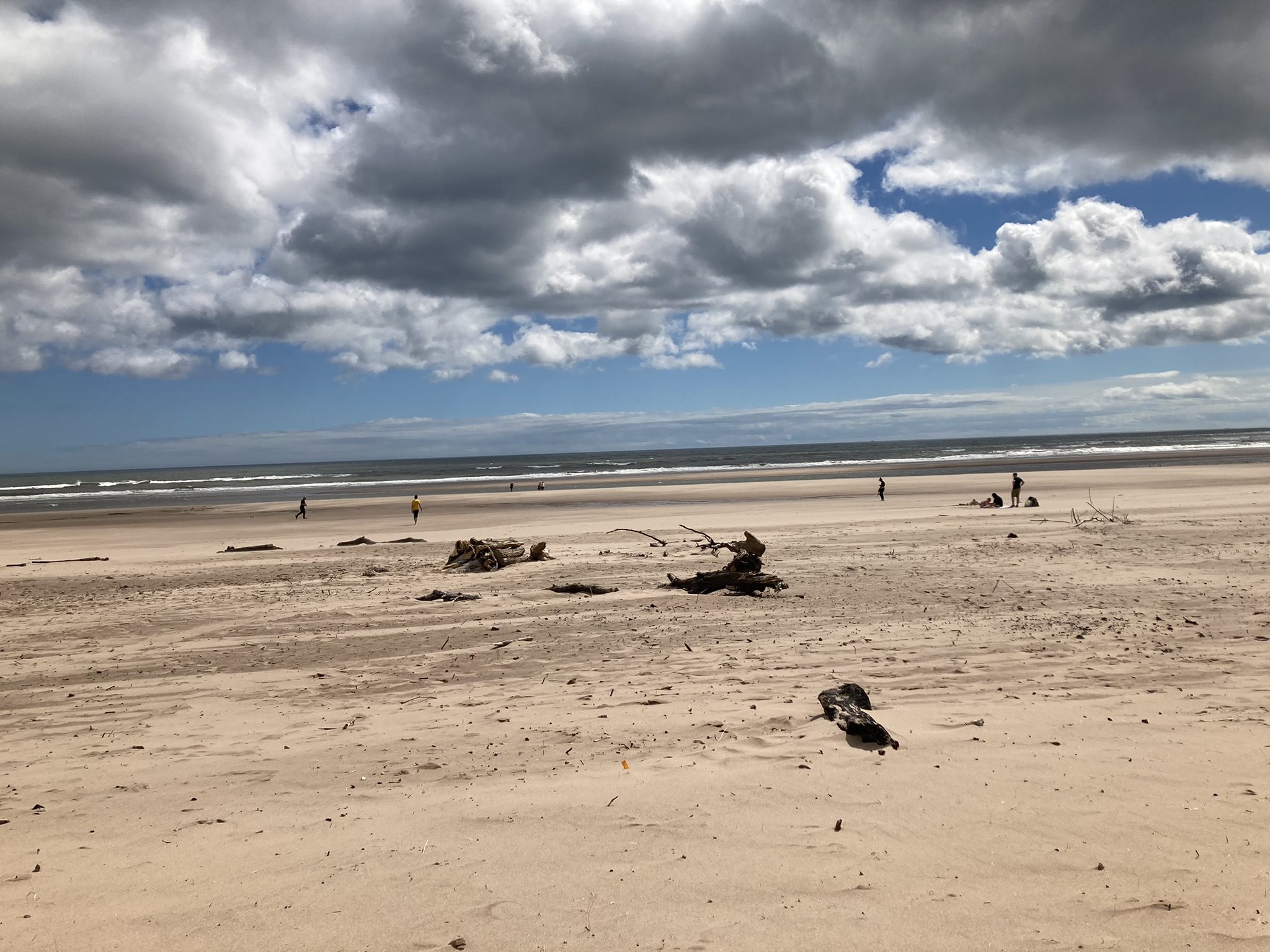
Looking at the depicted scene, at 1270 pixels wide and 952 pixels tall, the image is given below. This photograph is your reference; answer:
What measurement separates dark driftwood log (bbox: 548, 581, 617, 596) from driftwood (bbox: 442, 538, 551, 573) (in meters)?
3.48

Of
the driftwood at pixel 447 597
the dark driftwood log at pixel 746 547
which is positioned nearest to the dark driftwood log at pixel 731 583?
the dark driftwood log at pixel 746 547

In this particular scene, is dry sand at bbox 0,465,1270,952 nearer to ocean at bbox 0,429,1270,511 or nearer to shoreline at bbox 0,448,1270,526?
shoreline at bbox 0,448,1270,526

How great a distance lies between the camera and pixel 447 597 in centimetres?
1342

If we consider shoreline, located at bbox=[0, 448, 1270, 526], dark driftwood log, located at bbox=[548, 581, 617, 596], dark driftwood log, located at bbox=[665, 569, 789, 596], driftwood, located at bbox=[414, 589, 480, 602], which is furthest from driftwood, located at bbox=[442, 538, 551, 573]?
shoreline, located at bbox=[0, 448, 1270, 526]

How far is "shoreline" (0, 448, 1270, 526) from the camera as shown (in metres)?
58.2

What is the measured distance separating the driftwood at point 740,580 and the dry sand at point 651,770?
388mm

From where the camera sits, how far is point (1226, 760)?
5531 millimetres

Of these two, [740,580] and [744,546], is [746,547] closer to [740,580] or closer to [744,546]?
[744,546]

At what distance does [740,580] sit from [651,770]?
7560mm

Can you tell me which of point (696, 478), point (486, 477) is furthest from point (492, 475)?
point (696, 478)

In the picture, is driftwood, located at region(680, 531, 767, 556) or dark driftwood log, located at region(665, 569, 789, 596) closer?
dark driftwood log, located at region(665, 569, 789, 596)

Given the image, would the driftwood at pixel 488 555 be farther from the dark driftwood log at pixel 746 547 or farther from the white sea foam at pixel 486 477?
the white sea foam at pixel 486 477

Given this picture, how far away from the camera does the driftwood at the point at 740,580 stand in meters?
13.0

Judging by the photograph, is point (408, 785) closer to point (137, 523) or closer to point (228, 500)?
point (137, 523)
